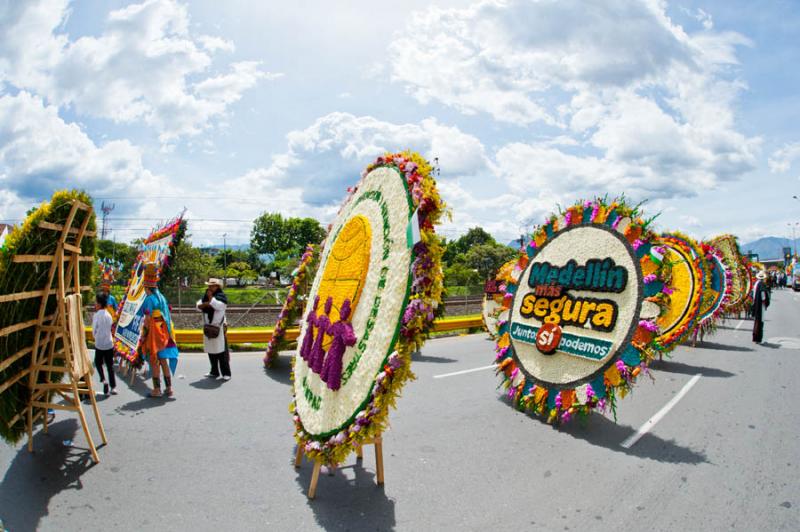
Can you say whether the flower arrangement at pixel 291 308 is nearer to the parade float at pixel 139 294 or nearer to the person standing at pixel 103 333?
the parade float at pixel 139 294

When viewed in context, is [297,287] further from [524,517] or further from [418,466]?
[524,517]

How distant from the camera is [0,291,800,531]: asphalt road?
130 inches

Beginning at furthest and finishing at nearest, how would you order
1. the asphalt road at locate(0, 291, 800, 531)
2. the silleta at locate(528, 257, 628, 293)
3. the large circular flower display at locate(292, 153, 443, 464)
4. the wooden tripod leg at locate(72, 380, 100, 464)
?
the silleta at locate(528, 257, 628, 293), the wooden tripod leg at locate(72, 380, 100, 464), the asphalt road at locate(0, 291, 800, 531), the large circular flower display at locate(292, 153, 443, 464)

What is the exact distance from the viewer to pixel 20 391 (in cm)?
407

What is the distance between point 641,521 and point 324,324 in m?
2.62

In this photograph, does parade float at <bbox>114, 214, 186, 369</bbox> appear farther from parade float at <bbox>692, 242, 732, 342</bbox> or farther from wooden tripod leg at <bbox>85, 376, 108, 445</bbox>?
parade float at <bbox>692, 242, 732, 342</bbox>

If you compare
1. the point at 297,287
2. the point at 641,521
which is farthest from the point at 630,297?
the point at 297,287

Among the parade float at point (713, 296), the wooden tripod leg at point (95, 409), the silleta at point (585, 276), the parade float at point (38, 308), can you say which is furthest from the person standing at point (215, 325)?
the parade float at point (713, 296)

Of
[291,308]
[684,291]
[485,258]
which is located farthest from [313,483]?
[485,258]

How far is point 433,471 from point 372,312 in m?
1.75

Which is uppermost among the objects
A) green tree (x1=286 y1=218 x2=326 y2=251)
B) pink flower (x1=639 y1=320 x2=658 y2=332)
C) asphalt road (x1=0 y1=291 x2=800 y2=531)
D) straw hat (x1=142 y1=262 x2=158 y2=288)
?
green tree (x1=286 y1=218 x2=326 y2=251)

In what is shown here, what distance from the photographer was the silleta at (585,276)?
5.05 metres

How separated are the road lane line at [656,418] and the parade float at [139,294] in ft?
20.4

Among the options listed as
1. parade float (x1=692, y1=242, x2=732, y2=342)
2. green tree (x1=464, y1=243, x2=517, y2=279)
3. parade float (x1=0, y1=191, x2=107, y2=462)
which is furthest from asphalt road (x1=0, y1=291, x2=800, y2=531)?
green tree (x1=464, y1=243, x2=517, y2=279)
